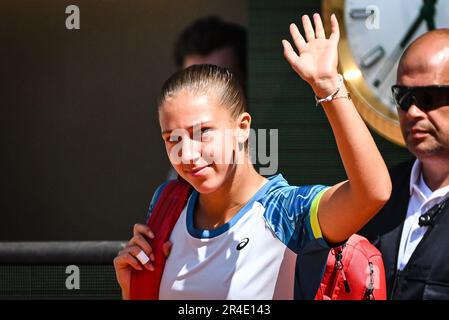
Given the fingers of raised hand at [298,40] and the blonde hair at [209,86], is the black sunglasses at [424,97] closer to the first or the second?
the blonde hair at [209,86]

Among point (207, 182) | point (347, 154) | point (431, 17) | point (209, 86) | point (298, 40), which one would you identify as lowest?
point (207, 182)

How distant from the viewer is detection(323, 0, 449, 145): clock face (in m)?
3.82

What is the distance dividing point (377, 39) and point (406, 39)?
140 mm

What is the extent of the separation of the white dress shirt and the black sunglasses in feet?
0.78

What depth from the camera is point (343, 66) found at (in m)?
3.84

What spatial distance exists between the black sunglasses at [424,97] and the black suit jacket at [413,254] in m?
0.27

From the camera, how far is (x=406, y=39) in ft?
12.6

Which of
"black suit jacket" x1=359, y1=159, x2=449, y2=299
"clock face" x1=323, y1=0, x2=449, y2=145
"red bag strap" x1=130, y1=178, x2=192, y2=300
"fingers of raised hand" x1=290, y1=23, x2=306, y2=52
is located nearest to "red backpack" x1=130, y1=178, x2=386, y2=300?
"red bag strap" x1=130, y1=178, x2=192, y2=300

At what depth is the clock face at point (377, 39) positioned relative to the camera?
3.82 metres

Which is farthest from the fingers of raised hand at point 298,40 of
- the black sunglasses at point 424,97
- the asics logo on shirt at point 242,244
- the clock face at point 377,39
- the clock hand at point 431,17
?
the clock hand at point 431,17

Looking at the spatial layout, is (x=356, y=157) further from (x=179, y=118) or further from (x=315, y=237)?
(x=179, y=118)

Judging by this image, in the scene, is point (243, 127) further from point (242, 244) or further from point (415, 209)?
point (415, 209)

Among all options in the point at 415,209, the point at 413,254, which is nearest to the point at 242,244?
the point at 413,254

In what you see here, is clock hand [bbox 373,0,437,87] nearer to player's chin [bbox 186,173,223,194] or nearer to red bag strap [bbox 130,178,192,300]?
red bag strap [bbox 130,178,192,300]
